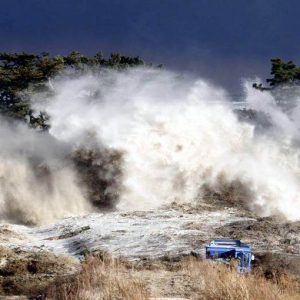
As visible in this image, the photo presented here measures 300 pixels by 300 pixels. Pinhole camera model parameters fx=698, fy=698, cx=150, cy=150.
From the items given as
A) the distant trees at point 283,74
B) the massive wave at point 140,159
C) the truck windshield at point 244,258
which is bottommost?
the truck windshield at point 244,258

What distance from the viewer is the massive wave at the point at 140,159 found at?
2938 cm

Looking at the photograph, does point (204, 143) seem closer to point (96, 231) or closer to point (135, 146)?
point (135, 146)

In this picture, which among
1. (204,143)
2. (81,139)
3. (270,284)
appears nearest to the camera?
(270,284)

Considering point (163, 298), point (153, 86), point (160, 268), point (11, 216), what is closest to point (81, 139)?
point (11, 216)

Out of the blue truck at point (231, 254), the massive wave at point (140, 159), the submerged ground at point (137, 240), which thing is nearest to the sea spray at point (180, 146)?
the massive wave at point (140, 159)

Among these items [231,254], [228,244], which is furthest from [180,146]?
[231,254]

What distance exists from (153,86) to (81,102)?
18.8 feet

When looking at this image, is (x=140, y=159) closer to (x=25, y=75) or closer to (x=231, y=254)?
(x=231, y=254)

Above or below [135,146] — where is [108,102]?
above

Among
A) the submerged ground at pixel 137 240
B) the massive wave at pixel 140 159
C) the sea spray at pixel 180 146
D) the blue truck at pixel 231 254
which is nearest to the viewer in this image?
the blue truck at pixel 231 254

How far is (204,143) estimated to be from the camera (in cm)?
3316

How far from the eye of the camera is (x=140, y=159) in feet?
102

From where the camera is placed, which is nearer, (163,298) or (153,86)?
(163,298)

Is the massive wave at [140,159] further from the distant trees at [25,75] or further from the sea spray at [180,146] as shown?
the distant trees at [25,75]
